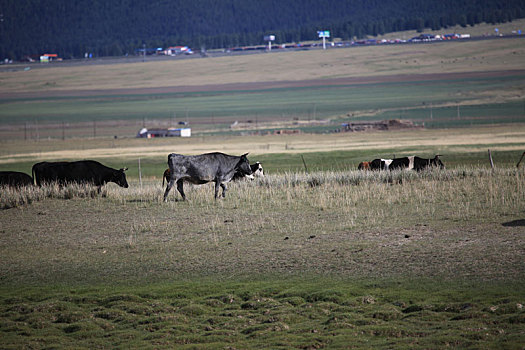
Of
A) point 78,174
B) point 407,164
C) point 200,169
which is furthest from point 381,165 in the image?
point 78,174

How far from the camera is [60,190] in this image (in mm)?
25922

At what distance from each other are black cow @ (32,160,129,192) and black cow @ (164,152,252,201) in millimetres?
3744

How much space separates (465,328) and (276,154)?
1631 inches

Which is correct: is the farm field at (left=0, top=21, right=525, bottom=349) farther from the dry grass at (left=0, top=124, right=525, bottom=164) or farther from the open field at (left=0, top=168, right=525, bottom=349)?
the dry grass at (left=0, top=124, right=525, bottom=164)

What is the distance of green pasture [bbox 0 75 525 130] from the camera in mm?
96700

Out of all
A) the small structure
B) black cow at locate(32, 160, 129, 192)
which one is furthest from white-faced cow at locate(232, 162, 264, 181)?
the small structure

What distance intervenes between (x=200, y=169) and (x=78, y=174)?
17.7ft

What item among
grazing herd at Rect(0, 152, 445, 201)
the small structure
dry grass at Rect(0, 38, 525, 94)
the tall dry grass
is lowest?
the tall dry grass

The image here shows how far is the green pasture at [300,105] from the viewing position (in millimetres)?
96700

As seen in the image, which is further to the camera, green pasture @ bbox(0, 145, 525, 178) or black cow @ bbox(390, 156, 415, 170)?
green pasture @ bbox(0, 145, 525, 178)

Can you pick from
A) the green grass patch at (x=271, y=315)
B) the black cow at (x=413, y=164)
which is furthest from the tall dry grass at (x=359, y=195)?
the green grass patch at (x=271, y=315)

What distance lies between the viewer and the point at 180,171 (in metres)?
23.6

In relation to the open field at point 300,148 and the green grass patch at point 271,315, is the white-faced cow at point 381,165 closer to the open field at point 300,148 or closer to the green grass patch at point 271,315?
the open field at point 300,148

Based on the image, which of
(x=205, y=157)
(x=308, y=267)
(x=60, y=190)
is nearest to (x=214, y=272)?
(x=308, y=267)
